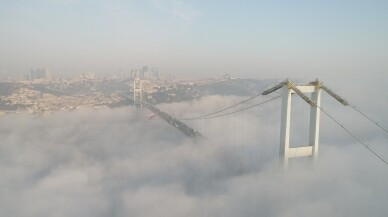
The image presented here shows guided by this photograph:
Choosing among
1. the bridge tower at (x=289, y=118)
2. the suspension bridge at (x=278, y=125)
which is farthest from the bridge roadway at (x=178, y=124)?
the bridge tower at (x=289, y=118)

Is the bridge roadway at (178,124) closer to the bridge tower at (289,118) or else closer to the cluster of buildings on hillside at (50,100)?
the cluster of buildings on hillside at (50,100)

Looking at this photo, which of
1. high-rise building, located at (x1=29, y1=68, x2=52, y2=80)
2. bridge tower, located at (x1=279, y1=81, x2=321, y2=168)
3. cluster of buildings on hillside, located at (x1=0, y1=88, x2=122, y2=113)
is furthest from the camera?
high-rise building, located at (x1=29, y1=68, x2=52, y2=80)

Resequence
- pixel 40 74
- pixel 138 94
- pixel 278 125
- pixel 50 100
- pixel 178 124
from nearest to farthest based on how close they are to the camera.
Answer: pixel 178 124
pixel 278 125
pixel 50 100
pixel 138 94
pixel 40 74

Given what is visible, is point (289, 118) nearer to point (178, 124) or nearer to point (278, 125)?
point (178, 124)

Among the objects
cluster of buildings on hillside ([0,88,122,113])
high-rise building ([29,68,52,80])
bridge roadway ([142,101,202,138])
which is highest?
high-rise building ([29,68,52,80])

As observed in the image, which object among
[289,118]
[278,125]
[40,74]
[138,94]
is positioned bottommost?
[278,125]

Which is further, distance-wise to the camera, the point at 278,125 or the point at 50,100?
the point at 50,100

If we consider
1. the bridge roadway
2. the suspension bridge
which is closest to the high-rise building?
the suspension bridge

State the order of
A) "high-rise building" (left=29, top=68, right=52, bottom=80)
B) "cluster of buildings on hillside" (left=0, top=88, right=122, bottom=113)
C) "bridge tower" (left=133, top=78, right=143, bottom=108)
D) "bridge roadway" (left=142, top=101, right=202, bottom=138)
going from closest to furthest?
"bridge roadway" (left=142, top=101, right=202, bottom=138), "cluster of buildings on hillside" (left=0, top=88, right=122, bottom=113), "bridge tower" (left=133, top=78, right=143, bottom=108), "high-rise building" (left=29, top=68, right=52, bottom=80)

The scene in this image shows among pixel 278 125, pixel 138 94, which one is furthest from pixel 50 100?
pixel 278 125

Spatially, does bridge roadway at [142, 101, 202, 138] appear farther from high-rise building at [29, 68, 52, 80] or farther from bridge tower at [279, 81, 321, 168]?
high-rise building at [29, 68, 52, 80]
